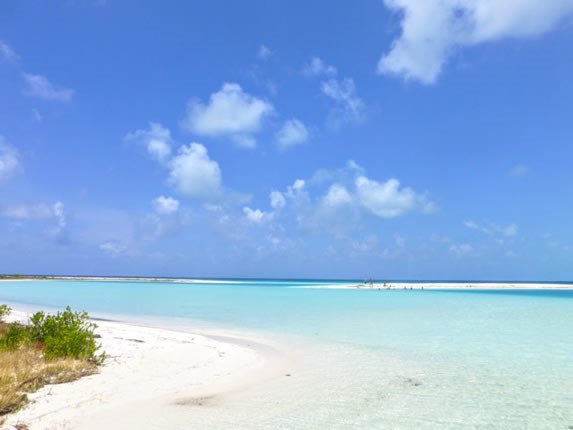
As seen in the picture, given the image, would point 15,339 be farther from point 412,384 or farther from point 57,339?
point 412,384

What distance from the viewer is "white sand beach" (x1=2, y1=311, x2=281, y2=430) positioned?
7637 millimetres

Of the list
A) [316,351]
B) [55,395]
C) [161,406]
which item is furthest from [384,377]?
[55,395]

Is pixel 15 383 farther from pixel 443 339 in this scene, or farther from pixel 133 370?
pixel 443 339

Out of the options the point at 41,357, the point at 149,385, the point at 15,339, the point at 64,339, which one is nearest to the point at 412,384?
the point at 149,385

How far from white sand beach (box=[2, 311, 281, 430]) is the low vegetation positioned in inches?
11.6

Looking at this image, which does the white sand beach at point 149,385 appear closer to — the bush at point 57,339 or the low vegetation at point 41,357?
the low vegetation at point 41,357

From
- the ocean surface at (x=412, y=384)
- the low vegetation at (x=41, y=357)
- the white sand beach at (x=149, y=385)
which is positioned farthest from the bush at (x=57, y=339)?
the ocean surface at (x=412, y=384)

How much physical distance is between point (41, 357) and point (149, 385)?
3000mm

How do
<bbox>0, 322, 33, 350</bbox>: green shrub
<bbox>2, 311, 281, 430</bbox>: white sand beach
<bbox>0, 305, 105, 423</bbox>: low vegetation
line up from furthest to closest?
<bbox>0, 322, 33, 350</bbox>: green shrub, <bbox>0, 305, 105, 423</bbox>: low vegetation, <bbox>2, 311, 281, 430</bbox>: white sand beach

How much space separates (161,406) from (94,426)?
1.52m

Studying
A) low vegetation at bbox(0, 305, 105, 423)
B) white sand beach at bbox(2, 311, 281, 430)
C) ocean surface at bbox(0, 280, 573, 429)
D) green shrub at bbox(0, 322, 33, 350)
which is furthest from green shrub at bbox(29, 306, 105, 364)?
ocean surface at bbox(0, 280, 573, 429)

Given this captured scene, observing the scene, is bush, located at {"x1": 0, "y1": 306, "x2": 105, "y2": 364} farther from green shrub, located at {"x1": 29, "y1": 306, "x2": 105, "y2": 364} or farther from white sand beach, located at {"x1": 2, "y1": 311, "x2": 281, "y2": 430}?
white sand beach, located at {"x1": 2, "y1": 311, "x2": 281, "y2": 430}

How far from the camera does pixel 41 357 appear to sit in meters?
10.8

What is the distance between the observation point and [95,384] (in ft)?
32.3
